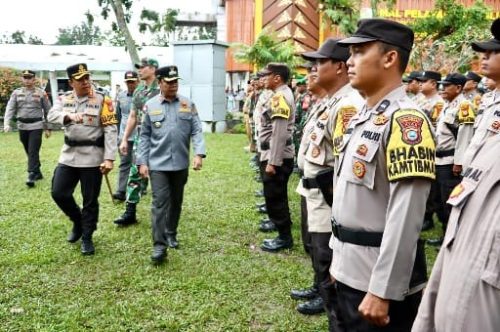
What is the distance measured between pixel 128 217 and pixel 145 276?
5.86 ft

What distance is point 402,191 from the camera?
1.91 m

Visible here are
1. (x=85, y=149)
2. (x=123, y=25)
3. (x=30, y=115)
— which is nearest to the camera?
(x=85, y=149)

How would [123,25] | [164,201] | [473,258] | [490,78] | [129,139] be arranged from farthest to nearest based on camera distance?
[123,25] < [129,139] < [164,201] < [490,78] < [473,258]

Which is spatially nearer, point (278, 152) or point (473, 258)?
point (473, 258)

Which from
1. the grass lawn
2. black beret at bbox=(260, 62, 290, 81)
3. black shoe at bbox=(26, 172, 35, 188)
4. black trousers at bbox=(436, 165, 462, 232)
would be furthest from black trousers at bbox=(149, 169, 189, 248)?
black shoe at bbox=(26, 172, 35, 188)

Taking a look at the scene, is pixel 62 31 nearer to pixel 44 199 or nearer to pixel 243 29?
pixel 243 29

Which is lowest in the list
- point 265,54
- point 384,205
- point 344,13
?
point 384,205

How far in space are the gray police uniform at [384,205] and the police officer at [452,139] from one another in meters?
3.50

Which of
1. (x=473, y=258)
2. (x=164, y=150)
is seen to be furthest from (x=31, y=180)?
(x=473, y=258)

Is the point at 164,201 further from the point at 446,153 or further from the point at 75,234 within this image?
the point at 446,153

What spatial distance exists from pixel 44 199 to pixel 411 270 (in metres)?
6.68

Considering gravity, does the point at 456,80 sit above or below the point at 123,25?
below

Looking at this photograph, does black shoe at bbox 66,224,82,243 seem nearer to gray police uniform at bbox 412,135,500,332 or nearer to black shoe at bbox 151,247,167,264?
black shoe at bbox 151,247,167,264

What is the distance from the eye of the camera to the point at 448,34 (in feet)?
53.0
